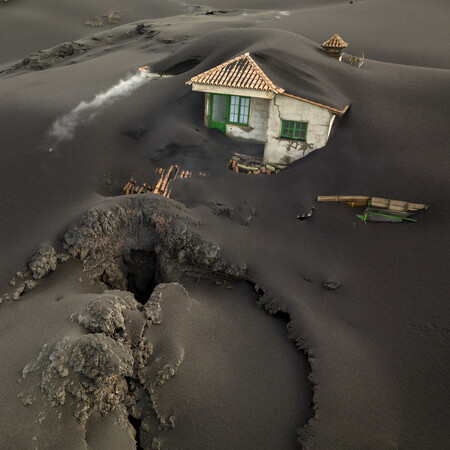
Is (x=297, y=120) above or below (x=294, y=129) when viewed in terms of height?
above

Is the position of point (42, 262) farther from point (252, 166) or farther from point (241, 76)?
point (241, 76)

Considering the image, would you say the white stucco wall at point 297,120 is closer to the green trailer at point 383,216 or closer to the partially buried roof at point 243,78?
the partially buried roof at point 243,78

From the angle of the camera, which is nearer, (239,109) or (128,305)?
(128,305)

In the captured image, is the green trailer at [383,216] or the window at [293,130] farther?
the window at [293,130]

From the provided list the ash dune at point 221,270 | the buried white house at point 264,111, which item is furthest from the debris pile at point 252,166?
the ash dune at point 221,270

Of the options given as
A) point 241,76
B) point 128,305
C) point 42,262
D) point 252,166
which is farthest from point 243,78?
point 42,262

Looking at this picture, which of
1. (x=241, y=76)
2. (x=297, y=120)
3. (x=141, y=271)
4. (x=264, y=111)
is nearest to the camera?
(x=141, y=271)

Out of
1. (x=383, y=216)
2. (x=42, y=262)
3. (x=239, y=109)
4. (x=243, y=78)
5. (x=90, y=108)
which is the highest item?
(x=243, y=78)
